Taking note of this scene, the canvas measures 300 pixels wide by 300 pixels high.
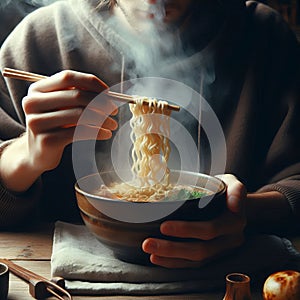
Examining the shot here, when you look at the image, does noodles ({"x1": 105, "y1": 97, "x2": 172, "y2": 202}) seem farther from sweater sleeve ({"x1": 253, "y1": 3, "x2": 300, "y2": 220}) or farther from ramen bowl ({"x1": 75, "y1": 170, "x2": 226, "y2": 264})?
sweater sleeve ({"x1": 253, "y1": 3, "x2": 300, "y2": 220})

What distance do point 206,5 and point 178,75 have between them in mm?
250

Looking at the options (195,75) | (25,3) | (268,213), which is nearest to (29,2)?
(25,3)

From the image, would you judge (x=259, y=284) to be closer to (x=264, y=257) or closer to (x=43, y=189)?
(x=264, y=257)

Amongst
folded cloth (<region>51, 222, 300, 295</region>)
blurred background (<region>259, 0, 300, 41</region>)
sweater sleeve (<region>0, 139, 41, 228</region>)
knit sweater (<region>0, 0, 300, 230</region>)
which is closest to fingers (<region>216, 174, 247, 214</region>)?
folded cloth (<region>51, 222, 300, 295</region>)

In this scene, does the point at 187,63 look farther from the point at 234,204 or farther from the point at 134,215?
the point at 134,215

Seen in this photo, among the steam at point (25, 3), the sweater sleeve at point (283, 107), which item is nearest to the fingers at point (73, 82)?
the sweater sleeve at point (283, 107)

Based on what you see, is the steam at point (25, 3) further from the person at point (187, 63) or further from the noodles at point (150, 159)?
the noodles at point (150, 159)

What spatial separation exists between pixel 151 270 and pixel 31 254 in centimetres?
32

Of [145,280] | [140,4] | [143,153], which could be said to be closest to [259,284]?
[145,280]

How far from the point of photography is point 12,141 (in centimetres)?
161

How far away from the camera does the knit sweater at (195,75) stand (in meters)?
1.79

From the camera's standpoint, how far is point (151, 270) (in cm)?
121

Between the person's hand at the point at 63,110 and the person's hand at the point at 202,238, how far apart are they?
0.34 metres

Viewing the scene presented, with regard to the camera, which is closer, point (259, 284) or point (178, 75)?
point (259, 284)
